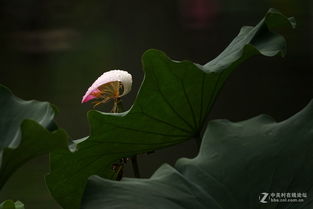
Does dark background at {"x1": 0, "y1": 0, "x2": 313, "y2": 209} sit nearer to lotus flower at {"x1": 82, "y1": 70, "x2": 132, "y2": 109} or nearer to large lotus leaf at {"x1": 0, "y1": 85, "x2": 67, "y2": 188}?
lotus flower at {"x1": 82, "y1": 70, "x2": 132, "y2": 109}

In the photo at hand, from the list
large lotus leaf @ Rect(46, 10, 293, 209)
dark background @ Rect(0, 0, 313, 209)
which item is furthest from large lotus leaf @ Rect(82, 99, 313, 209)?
dark background @ Rect(0, 0, 313, 209)

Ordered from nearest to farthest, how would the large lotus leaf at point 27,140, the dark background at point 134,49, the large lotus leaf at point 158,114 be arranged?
the large lotus leaf at point 27,140 → the large lotus leaf at point 158,114 → the dark background at point 134,49

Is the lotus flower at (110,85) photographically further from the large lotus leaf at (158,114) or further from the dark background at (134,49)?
the dark background at (134,49)

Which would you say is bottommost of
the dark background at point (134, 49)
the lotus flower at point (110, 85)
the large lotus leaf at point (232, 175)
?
the dark background at point (134, 49)

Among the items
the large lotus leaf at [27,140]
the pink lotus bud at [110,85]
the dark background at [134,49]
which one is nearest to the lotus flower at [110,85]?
the pink lotus bud at [110,85]

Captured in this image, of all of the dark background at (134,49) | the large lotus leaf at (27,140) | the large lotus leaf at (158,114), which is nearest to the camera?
the large lotus leaf at (27,140)

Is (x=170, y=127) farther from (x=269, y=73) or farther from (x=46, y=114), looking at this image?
(x=269, y=73)

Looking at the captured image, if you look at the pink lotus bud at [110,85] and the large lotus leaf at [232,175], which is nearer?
the large lotus leaf at [232,175]

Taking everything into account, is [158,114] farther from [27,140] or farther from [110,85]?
[27,140]
